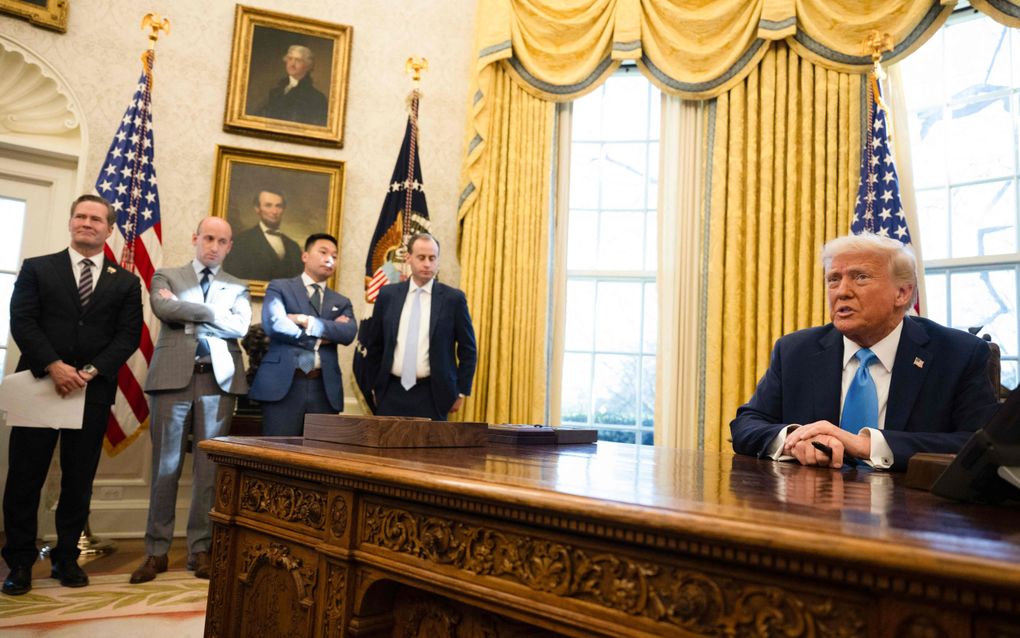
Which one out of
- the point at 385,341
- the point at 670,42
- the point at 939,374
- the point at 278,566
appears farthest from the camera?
the point at 670,42

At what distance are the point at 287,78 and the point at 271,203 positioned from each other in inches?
39.3

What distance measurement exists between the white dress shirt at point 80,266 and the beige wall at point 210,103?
133 cm

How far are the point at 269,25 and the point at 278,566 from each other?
482 centimetres

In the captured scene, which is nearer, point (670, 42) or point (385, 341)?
point (385, 341)

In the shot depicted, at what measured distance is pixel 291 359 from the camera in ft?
12.8

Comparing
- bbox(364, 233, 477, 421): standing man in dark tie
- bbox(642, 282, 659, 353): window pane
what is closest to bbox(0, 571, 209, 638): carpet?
bbox(364, 233, 477, 421): standing man in dark tie

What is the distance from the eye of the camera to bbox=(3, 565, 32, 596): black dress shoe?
3.04 metres

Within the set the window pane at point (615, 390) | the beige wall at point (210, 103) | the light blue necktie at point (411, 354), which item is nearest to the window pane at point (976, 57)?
the window pane at point (615, 390)

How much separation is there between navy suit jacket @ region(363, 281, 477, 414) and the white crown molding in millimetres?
2596

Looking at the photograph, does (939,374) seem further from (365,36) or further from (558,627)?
(365,36)

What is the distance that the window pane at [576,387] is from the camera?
543 cm

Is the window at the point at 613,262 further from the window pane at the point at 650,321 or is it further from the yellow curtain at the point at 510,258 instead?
the yellow curtain at the point at 510,258

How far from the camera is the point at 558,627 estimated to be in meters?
0.91

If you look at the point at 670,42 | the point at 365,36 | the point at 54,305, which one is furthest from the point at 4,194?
the point at 670,42
